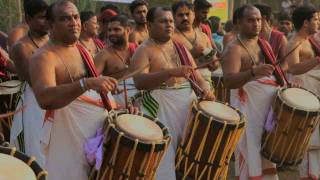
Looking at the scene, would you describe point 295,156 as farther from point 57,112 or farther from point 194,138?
point 57,112

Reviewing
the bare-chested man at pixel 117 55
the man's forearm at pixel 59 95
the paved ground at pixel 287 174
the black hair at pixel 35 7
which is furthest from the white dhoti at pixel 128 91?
the man's forearm at pixel 59 95

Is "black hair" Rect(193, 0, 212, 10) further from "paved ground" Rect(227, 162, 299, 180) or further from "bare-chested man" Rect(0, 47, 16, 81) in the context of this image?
"bare-chested man" Rect(0, 47, 16, 81)

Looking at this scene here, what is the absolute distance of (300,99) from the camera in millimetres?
5895

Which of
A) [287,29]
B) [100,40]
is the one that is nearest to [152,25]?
[100,40]

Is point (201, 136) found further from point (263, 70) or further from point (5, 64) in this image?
point (5, 64)

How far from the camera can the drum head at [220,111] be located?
5.19m

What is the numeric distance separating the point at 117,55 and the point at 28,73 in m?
1.72

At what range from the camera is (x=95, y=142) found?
173 inches

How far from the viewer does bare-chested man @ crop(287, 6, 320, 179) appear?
686 cm

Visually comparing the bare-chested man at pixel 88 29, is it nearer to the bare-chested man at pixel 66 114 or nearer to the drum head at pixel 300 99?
the drum head at pixel 300 99

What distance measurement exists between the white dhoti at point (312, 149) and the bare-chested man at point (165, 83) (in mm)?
2039

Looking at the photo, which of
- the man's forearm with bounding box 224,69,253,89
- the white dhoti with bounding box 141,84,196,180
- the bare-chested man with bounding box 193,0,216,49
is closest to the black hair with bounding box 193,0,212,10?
the bare-chested man with bounding box 193,0,216,49

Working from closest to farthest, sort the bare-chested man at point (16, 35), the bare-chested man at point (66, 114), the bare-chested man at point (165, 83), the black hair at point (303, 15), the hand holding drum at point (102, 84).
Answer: the hand holding drum at point (102, 84), the bare-chested man at point (66, 114), the bare-chested man at point (165, 83), the bare-chested man at point (16, 35), the black hair at point (303, 15)

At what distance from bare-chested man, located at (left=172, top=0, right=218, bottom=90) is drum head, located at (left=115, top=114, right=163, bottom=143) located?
8.89 feet
